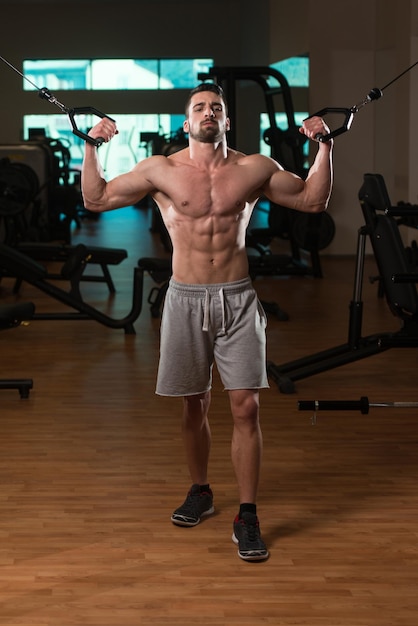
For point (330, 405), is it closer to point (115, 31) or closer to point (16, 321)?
point (16, 321)

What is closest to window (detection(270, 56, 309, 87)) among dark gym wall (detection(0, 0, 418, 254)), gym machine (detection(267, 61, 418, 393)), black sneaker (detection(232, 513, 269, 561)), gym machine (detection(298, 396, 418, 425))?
dark gym wall (detection(0, 0, 418, 254))

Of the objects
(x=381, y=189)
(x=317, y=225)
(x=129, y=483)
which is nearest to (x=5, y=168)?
(x=317, y=225)

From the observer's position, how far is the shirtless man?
2703 mm

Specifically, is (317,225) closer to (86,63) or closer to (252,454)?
(252,454)

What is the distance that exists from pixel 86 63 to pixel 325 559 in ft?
55.5

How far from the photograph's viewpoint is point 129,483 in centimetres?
334

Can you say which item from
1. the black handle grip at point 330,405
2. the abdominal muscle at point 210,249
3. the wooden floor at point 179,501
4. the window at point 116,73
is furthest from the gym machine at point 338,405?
the window at point 116,73

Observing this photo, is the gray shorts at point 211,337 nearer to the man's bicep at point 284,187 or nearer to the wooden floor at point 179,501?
the man's bicep at point 284,187

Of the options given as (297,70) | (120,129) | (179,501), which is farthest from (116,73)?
(179,501)

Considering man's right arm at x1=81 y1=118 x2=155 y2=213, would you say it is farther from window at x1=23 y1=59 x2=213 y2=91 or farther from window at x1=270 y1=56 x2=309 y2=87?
window at x1=23 y1=59 x2=213 y2=91

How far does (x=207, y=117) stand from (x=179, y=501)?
4.14 feet

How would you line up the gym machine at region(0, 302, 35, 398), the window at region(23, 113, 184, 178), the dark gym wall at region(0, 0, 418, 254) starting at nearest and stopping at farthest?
the gym machine at region(0, 302, 35, 398) → the dark gym wall at region(0, 0, 418, 254) → the window at region(23, 113, 184, 178)

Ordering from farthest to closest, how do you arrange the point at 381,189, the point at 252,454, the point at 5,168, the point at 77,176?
the point at 77,176 → the point at 5,168 → the point at 381,189 → the point at 252,454

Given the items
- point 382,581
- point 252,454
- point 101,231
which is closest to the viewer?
point 382,581
